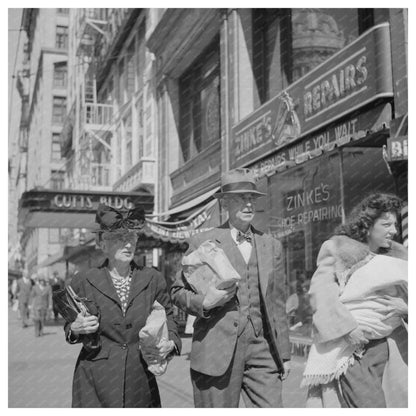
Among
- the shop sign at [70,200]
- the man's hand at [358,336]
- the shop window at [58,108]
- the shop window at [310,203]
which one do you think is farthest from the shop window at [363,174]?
the shop window at [58,108]

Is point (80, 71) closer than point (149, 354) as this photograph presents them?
No

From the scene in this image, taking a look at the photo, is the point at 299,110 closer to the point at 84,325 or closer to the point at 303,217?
the point at 303,217

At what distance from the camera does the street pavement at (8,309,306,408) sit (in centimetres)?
762

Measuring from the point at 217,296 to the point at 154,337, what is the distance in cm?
47

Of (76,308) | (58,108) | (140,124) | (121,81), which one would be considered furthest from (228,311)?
(58,108)

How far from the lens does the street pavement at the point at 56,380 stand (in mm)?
7625

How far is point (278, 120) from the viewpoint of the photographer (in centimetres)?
1195

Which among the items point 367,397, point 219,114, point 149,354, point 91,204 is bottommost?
point 367,397

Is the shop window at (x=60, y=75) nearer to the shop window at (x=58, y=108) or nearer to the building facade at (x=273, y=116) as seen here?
the shop window at (x=58, y=108)

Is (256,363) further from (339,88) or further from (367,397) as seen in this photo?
(339,88)

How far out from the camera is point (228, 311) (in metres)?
3.97

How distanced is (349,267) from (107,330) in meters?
1.65

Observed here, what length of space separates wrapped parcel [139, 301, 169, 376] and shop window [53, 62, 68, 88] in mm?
57660
